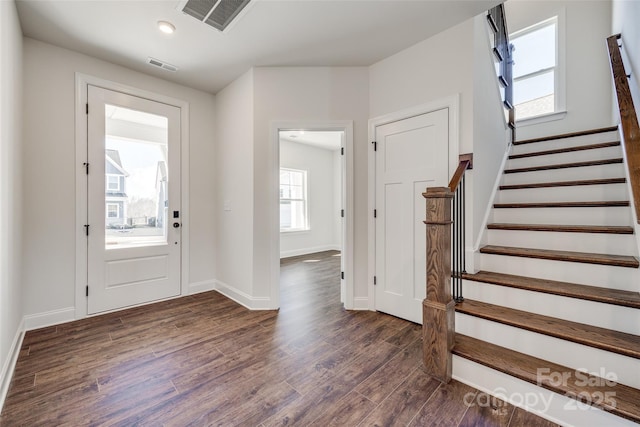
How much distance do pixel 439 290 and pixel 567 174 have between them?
204 centimetres

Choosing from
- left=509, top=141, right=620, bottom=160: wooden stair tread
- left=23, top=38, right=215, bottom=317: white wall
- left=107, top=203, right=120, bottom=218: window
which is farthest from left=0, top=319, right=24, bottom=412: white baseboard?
left=509, top=141, right=620, bottom=160: wooden stair tread

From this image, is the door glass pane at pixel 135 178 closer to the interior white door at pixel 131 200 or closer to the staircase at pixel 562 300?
the interior white door at pixel 131 200

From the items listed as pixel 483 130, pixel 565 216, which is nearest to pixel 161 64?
pixel 483 130

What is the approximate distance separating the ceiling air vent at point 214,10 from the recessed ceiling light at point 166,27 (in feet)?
0.86

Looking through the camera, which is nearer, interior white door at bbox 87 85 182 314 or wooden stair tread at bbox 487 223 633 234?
wooden stair tread at bbox 487 223 633 234

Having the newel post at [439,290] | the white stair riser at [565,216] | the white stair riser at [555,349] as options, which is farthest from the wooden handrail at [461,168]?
the white stair riser at [555,349]

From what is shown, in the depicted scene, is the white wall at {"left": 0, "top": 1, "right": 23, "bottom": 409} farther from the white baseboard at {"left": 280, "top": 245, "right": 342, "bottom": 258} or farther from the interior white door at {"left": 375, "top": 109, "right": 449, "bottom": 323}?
the white baseboard at {"left": 280, "top": 245, "right": 342, "bottom": 258}

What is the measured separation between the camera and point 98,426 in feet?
4.68

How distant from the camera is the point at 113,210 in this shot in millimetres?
2963

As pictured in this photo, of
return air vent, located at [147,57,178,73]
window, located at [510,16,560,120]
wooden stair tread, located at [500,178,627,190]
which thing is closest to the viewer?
wooden stair tread, located at [500,178,627,190]

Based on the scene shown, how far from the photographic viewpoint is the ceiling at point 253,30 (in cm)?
213

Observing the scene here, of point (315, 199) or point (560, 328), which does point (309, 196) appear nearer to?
point (315, 199)

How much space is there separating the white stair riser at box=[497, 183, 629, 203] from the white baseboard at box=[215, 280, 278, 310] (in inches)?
107

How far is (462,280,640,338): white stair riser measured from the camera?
155 cm
